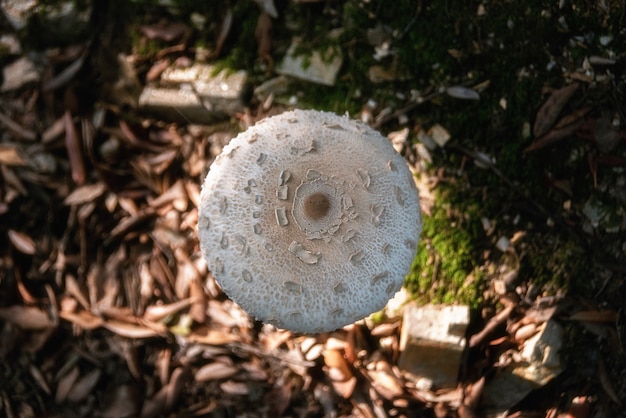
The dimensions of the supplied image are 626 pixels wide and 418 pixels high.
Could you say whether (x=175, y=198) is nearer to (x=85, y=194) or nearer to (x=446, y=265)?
(x=85, y=194)

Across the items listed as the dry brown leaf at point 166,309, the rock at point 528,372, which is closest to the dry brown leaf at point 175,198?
the dry brown leaf at point 166,309

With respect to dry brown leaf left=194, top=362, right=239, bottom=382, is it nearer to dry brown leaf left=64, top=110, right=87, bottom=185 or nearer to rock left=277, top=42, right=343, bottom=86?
dry brown leaf left=64, top=110, right=87, bottom=185

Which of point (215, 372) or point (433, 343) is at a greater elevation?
point (433, 343)

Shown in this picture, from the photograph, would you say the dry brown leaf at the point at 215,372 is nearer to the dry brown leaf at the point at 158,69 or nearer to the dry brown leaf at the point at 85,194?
the dry brown leaf at the point at 85,194

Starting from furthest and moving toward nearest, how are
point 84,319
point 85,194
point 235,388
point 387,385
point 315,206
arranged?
point 85,194, point 84,319, point 235,388, point 387,385, point 315,206

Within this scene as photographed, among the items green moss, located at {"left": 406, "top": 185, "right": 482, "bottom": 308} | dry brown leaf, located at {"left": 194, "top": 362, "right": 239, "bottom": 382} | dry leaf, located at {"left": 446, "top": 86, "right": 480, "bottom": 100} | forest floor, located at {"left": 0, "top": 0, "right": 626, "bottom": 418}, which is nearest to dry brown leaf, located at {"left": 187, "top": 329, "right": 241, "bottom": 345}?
forest floor, located at {"left": 0, "top": 0, "right": 626, "bottom": 418}

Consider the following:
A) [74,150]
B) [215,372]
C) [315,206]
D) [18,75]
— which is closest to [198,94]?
[74,150]
